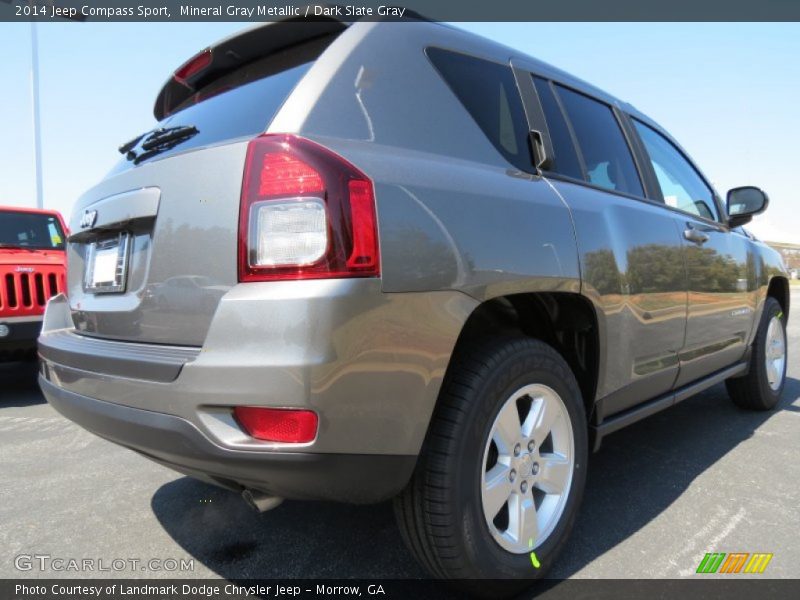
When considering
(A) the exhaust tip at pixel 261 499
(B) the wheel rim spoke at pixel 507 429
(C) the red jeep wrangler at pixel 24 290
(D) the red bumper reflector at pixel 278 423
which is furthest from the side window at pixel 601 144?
(C) the red jeep wrangler at pixel 24 290

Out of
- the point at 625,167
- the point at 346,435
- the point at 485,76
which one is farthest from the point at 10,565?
the point at 625,167

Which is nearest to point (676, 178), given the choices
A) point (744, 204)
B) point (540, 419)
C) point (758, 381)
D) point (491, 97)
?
point (744, 204)

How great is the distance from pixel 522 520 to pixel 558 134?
5.01 feet

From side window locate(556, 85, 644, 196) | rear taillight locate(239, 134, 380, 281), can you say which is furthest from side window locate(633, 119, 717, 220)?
rear taillight locate(239, 134, 380, 281)

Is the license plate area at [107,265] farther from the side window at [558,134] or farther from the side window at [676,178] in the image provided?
the side window at [676,178]

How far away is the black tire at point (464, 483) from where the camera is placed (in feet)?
4.99

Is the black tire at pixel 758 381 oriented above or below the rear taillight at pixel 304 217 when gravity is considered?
below

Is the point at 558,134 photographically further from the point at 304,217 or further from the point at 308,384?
the point at 308,384

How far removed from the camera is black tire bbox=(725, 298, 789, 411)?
378cm

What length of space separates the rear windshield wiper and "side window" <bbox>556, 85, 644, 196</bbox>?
5.18ft

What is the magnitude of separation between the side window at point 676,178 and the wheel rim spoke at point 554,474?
1.70 m

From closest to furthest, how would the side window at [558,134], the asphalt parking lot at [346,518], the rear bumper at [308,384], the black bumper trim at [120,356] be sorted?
1. the rear bumper at [308,384]
2. the black bumper trim at [120,356]
3. the asphalt parking lot at [346,518]
4. the side window at [558,134]

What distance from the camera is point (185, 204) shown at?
156 centimetres

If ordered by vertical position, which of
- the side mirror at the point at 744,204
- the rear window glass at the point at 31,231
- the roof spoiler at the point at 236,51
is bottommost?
the rear window glass at the point at 31,231
